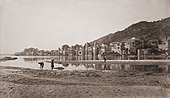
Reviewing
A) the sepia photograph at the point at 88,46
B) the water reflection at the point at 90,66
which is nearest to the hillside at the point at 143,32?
the sepia photograph at the point at 88,46

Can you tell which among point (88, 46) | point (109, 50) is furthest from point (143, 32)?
point (88, 46)

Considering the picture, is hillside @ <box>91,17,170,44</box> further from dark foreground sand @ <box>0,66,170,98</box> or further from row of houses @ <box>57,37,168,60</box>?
dark foreground sand @ <box>0,66,170,98</box>

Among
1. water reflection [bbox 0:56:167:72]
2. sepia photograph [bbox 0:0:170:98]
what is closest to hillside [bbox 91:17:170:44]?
sepia photograph [bbox 0:0:170:98]

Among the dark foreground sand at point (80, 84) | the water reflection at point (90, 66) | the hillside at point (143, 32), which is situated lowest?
the dark foreground sand at point (80, 84)

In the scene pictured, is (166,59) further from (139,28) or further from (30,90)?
(30,90)

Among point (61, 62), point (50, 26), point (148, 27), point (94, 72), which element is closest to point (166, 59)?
point (148, 27)

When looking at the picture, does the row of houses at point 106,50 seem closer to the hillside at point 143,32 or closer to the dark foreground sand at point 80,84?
the hillside at point 143,32
